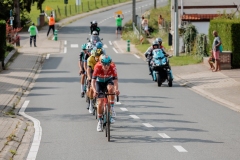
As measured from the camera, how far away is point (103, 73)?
54.4 feet

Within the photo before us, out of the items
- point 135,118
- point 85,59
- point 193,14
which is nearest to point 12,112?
point 85,59

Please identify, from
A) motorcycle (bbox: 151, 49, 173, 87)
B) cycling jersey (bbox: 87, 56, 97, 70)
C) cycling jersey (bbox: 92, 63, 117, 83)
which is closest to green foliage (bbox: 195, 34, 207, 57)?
motorcycle (bbox: 151, 49, 173, 87)

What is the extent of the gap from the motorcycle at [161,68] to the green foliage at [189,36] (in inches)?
452

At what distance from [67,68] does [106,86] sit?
A: 785 inches

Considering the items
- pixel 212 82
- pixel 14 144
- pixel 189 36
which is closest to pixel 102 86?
pixel 14 144

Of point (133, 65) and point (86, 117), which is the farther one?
point (133, 65)

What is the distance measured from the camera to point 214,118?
1966 cm

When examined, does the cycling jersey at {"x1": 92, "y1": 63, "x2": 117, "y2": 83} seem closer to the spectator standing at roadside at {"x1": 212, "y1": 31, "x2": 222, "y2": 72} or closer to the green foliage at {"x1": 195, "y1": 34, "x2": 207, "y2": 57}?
the spectator standing at roadside at {"x1": 212, "y1": 31, "x2": 222, "y2": 72}

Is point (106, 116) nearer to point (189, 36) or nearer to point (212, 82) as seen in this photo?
point (212, 82)

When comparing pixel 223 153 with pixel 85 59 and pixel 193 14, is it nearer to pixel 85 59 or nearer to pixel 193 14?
pixel 85 59

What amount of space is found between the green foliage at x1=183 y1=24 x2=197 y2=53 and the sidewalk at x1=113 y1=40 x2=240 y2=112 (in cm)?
440

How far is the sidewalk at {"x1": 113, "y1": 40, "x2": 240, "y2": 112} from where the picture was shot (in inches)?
959

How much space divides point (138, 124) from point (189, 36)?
2217cm

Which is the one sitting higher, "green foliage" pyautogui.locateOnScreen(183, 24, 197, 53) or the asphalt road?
"green foliage" pyautogui.locateOnScreen(183, 24, 197, 53)
